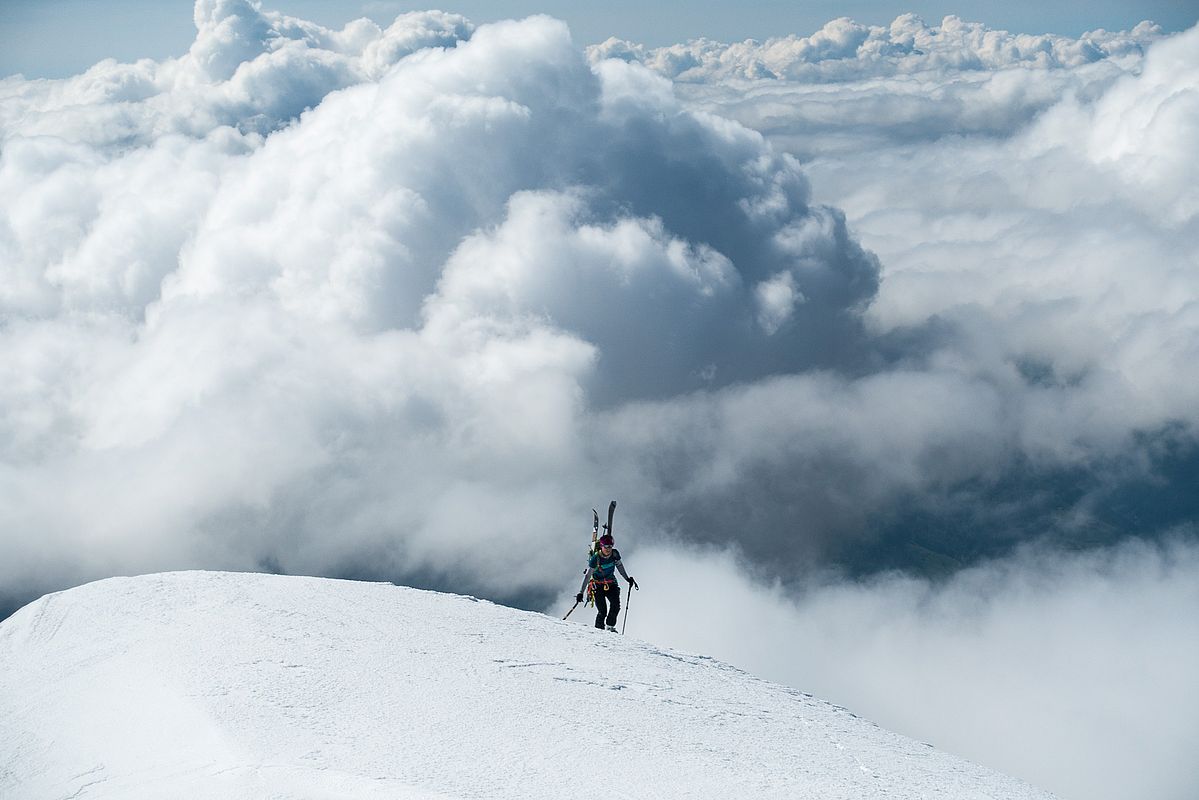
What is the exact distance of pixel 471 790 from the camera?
41.9 feet

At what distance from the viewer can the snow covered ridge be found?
13016 millimetres

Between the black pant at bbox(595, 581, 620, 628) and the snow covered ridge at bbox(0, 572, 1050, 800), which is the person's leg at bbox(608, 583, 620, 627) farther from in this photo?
the snow covered ridge at bbox(0, 572, 1050, 800)

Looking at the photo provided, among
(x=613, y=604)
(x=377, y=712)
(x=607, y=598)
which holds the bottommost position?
(x=377, y=712)

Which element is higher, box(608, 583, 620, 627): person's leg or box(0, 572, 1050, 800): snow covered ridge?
box(608, 583, 620, 627): person's leg

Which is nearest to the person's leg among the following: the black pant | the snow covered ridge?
the black pant

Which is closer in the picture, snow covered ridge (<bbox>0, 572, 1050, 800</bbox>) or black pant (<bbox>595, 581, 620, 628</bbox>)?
snow covered ridge (<bbox>0, 572, 1050, 800</bbox>)

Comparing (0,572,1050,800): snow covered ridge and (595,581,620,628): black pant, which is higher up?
(595,581,620,628): black pant

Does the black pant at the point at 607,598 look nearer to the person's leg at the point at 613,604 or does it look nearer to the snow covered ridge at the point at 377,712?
the person's leg at the point at 613,604

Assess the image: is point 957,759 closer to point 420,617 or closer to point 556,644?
point 556,644

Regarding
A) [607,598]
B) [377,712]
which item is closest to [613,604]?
[607,598]

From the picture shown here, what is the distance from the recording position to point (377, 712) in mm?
14883

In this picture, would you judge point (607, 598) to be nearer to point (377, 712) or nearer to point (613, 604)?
point (613, 604)

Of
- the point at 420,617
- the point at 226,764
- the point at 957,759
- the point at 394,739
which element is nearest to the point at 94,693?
the point at 226,764

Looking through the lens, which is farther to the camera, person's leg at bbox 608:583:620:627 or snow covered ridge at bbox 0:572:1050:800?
person's leg at bbox 608:583:620:627
